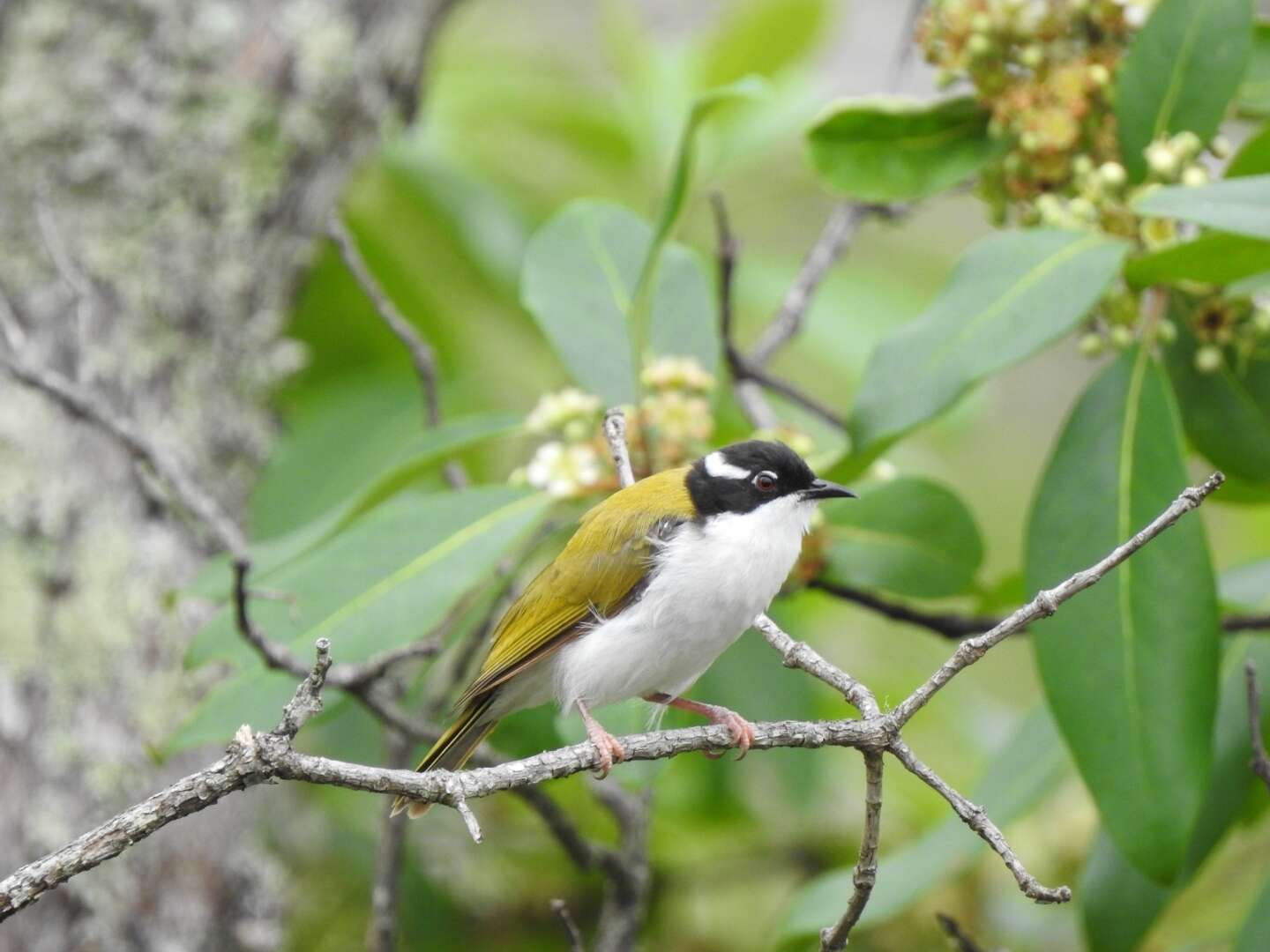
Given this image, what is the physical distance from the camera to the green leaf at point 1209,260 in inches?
95.3

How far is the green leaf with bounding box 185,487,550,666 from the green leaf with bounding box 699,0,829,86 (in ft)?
8.73

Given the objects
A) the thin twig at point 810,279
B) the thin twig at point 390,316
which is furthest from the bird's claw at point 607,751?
the thin twig at point 810,279

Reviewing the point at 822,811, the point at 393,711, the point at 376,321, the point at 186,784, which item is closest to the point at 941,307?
the point at 393,711

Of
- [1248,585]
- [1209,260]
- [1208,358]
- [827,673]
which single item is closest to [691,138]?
[1209,260]

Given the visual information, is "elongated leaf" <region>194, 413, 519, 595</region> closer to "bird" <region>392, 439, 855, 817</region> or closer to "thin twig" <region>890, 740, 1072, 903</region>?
"bird" <region>392, 439, 855, 817</region>

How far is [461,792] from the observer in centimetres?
179

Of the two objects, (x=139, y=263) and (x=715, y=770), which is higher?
(x=139, y=263)

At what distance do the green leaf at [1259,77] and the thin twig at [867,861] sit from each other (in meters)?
1.98

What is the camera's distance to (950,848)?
310 centimetres

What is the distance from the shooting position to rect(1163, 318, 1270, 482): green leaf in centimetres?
293

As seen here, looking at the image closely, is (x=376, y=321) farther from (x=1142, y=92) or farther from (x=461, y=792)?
(x=461, y=792)

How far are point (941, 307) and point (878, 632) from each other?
2552mm

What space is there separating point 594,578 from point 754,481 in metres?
0.37

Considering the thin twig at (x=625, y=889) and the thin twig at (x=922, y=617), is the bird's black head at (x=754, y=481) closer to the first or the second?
the thin twig at (x=922, y=617)
